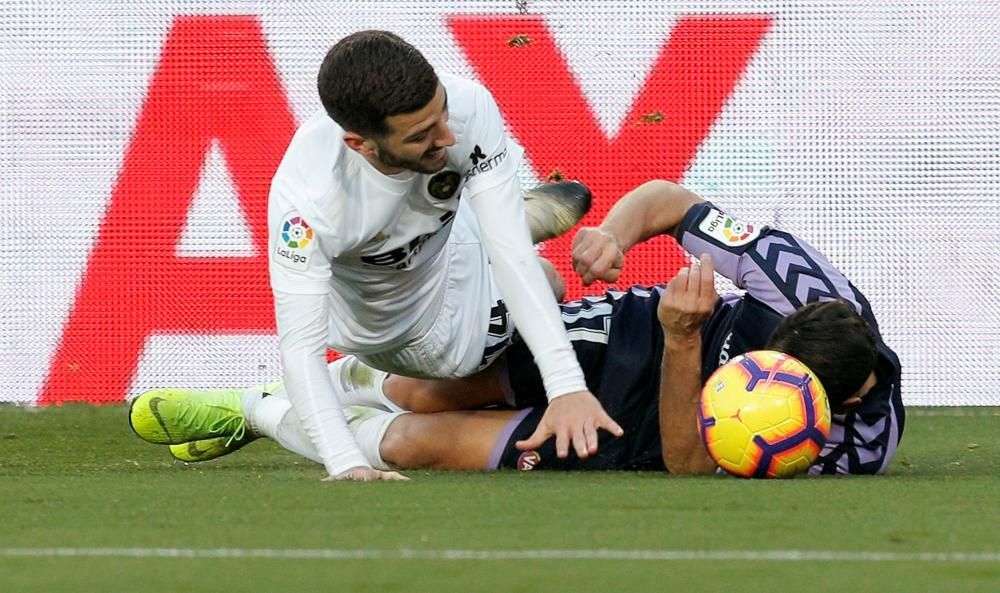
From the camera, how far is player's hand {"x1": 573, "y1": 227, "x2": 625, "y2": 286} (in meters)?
3.58

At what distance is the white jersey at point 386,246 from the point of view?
3264 mm

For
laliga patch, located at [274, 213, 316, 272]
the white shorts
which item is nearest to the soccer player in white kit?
→ laliga patch, located at [274, 213, 316, 272]

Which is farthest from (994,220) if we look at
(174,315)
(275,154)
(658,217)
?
(174,315)

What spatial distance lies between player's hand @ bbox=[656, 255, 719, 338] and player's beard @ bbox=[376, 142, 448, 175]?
0.61 metres

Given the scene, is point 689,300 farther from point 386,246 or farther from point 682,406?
point 386,246

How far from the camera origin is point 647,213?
399 centimetres

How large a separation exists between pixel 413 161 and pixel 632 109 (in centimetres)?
304

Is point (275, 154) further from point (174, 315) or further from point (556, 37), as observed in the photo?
point (556, 37)

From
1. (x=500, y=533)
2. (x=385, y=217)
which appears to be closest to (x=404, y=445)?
(x=385, y=217)

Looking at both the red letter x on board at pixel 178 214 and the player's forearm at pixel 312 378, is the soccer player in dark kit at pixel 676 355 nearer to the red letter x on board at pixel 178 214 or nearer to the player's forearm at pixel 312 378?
the player's forearm at pixel 312 378

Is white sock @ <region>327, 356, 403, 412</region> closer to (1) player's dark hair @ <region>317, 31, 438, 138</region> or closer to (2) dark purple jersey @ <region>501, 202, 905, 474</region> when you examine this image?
(2) dark purple jersey @ <region>501, 202, 905, 474</region>

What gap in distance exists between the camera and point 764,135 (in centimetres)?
612

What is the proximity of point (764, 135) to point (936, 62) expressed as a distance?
761 millimetres

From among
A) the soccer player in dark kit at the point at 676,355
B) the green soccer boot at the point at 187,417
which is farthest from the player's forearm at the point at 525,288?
the green soccer boot at the point at 187,417
